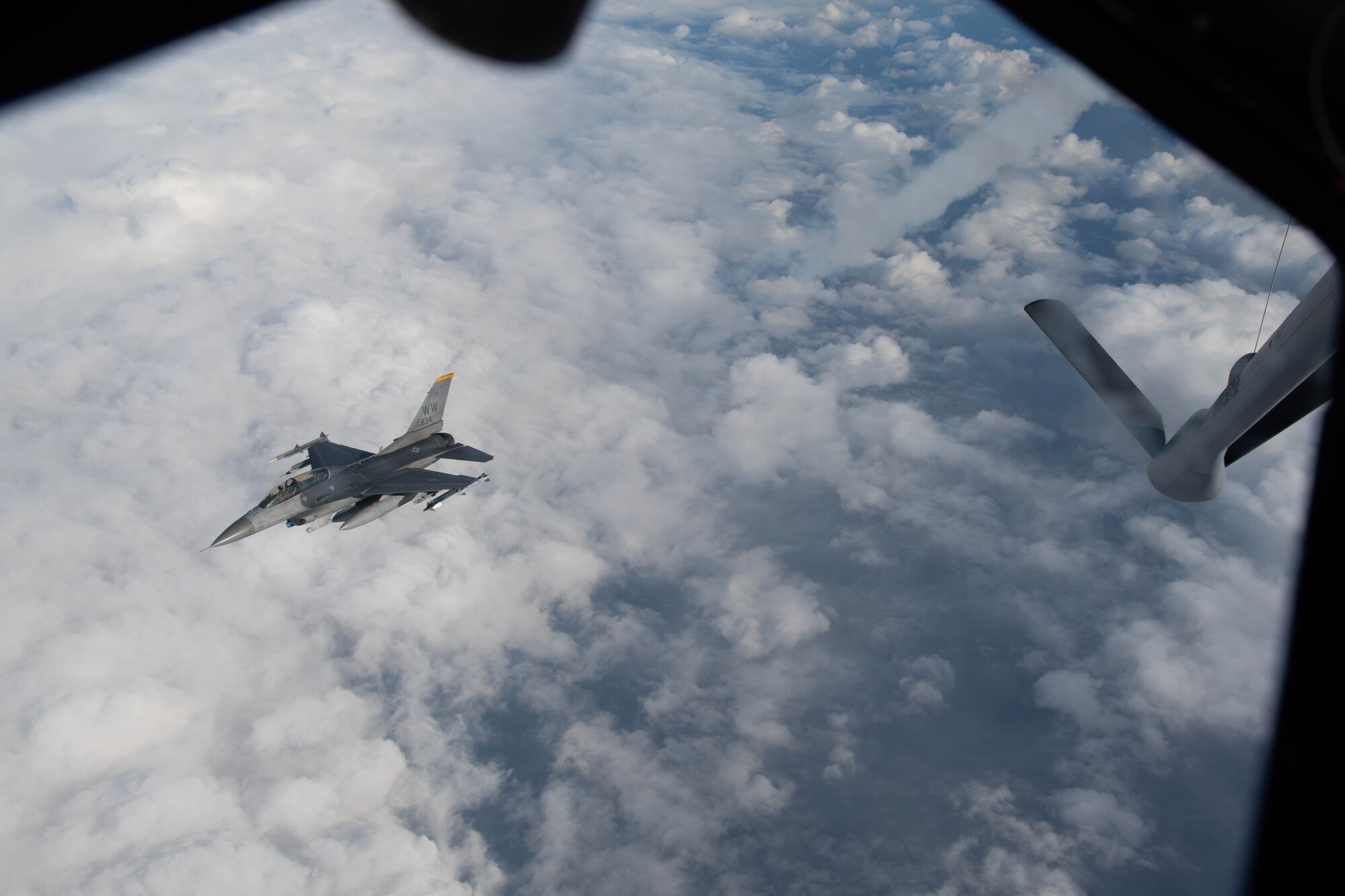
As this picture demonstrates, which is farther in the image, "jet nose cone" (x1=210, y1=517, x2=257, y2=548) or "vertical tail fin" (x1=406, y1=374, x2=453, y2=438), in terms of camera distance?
"vertical tail fin" (x1=406, y1=374, x2=453, y2=438)

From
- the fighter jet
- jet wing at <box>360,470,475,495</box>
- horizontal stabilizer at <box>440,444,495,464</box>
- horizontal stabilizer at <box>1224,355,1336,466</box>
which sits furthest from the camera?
horizontal stabilizer at <box>440,444,495,464</box>

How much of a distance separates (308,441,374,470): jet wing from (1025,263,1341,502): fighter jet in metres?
32.7

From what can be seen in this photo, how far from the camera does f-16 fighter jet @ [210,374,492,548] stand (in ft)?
112

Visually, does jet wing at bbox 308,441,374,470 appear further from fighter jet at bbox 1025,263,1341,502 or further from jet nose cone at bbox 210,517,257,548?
fighter jet at bbox 1025,263,1341,502

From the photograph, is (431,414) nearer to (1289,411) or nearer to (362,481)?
(362,481)

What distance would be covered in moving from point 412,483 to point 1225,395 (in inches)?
1287

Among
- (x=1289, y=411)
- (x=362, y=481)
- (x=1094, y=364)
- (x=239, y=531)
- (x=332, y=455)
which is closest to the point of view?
(x=1289, y=411)

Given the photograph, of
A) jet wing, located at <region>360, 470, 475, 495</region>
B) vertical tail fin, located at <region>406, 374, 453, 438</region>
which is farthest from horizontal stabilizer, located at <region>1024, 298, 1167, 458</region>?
vertical tail fin, located at <region>406, 374, 453, 438</region>

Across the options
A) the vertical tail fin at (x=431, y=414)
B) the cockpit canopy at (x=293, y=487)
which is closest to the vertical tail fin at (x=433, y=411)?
the vertical tail fin at (x=431, y=414)

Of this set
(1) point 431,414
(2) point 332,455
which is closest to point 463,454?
(1) point 431,414

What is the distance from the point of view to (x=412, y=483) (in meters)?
35.8

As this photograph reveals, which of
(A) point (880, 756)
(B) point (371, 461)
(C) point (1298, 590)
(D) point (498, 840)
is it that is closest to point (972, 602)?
(A) point (880, 756)

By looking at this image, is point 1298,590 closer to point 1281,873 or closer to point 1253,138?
point 1281,873

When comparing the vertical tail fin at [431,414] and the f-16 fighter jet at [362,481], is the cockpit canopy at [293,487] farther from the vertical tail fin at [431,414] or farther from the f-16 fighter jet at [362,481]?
the vertical tail fin at [431,414]
